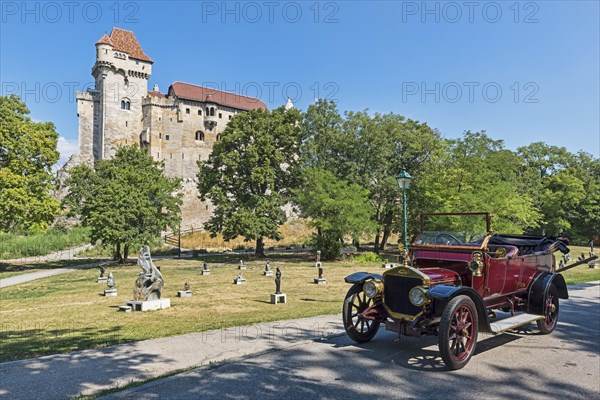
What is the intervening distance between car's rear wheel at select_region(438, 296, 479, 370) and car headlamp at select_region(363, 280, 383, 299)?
1230 millimetres

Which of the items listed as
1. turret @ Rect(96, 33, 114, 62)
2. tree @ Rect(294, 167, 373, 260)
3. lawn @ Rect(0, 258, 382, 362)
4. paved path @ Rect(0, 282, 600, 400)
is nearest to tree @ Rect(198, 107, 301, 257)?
tree @ Rect(294, 167, 373, 260)

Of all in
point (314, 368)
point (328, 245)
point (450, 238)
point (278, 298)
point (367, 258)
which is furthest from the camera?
point (328, 245)

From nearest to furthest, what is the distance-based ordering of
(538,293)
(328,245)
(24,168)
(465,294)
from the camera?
(465,294)
(538,293)
(24,168)
(328,245)

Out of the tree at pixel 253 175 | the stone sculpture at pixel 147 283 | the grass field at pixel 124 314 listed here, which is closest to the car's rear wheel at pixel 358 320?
the grass field at pixel 124 314

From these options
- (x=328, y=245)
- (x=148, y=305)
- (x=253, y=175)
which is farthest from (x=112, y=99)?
(x=148, y=305)

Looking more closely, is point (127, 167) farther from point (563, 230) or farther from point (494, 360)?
point (563, 230)

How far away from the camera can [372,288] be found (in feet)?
21.7

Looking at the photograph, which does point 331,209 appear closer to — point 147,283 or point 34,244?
point 147,283

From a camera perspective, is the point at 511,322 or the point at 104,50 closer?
the point at 511,322

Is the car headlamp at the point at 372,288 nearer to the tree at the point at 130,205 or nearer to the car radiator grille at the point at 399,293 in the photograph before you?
the car radiator grille at the point at 399,293

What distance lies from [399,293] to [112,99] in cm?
7794

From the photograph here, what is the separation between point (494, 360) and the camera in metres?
6.18

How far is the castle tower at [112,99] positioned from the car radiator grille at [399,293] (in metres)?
74.4

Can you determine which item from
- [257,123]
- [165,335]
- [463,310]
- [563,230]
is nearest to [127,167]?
[257,123]
